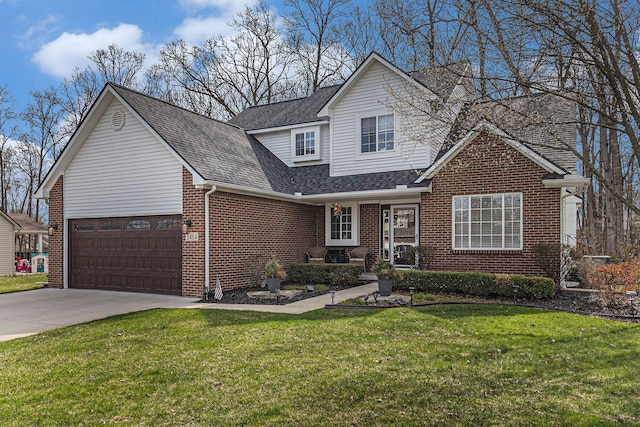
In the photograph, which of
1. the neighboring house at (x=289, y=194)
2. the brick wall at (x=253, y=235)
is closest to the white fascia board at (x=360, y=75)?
the neighboring house at (x=289, y=194)

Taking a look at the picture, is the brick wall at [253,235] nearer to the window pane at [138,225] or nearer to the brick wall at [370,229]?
the brick wall at [370,229]

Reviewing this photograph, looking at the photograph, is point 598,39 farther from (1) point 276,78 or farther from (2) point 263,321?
(1) point 276,78

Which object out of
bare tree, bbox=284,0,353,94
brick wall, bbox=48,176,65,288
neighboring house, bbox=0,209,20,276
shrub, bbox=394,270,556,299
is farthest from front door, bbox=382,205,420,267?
neighboring house, bbox=0,209,20,276

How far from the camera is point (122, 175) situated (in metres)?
14.1

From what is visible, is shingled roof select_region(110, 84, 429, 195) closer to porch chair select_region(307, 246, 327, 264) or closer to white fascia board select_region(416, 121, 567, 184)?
white fascia board select_region(416, 121, 567, 184)

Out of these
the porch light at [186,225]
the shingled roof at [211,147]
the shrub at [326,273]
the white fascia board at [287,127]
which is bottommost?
the shrub at [326,273]

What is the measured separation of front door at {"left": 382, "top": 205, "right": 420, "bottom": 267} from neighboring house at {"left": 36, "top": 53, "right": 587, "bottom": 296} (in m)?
0.04

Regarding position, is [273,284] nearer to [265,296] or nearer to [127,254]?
[265,296]

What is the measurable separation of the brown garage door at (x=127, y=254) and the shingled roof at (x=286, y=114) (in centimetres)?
722

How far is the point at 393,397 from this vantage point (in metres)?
4.79

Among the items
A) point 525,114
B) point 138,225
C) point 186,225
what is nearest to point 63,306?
point 138,225

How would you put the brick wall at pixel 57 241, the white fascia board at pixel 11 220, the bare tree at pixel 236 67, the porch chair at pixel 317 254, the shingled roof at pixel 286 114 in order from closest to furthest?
the brick wall at pixel 57 241 → the porch chair at pixel 317 254 → the shingled roof at pixel 286 114 → the white fascia board at pixel 11 220 → the bare tree at pixel 236 67

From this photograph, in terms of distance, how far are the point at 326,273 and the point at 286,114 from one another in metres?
8.06

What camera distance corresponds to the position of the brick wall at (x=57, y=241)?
15.2m
